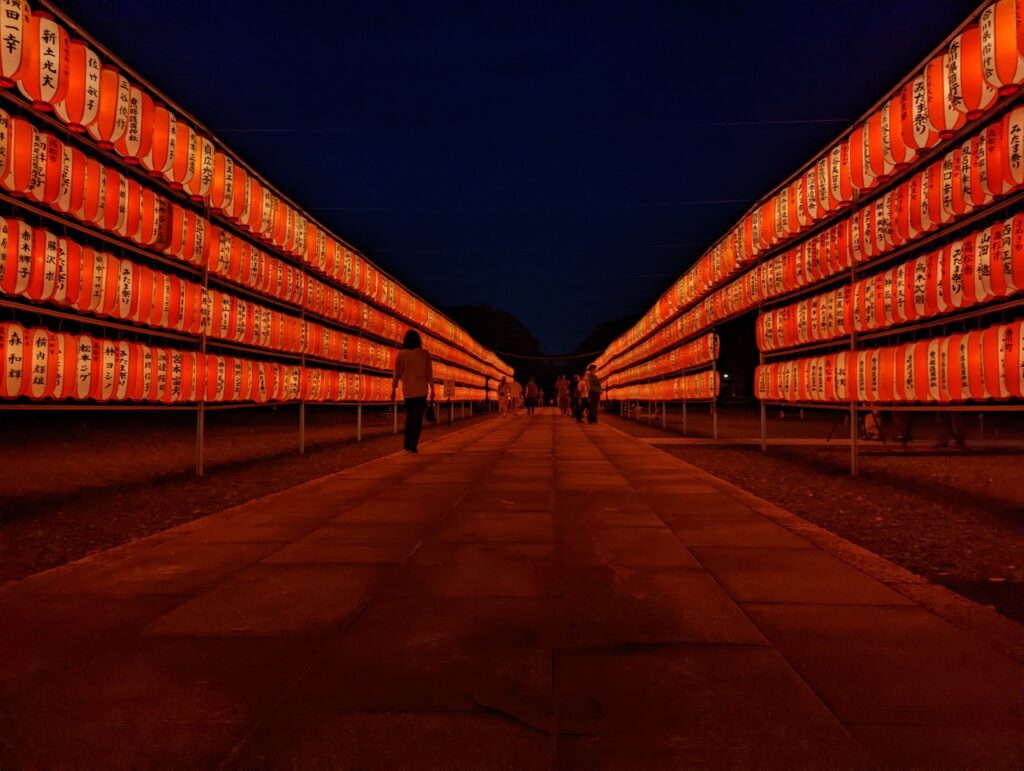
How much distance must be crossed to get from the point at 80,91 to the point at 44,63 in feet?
1.22

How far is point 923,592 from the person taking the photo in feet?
8.41

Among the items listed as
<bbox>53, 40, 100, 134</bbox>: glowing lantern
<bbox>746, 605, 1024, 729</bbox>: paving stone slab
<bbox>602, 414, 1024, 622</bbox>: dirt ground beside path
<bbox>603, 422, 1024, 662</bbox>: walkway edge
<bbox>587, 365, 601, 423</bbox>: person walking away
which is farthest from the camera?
<bbox>587, 365, 601, 423</bbox>: person walking away

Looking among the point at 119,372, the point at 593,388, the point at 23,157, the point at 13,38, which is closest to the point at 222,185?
the point at 119,372

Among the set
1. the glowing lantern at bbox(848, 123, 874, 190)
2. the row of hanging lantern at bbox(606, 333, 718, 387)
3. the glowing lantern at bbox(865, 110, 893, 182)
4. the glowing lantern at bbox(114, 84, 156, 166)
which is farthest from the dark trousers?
the row of hanging lantern at bbox(606, 333, 718, 387)

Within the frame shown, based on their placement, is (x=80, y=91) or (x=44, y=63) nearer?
(x=44, y=63)

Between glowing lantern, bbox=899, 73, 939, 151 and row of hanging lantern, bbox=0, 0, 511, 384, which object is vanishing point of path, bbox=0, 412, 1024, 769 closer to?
row of hanging lantern, bbox=0, 0, 511, 384

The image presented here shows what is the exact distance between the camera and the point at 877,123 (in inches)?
212

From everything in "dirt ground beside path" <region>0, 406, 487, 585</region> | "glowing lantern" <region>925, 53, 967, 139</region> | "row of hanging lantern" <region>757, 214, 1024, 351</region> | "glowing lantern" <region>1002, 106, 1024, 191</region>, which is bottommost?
"dirt ground beside path" <region>0, 406, 487, 585</region>

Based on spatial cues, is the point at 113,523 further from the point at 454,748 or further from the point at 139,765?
the point at 454,748

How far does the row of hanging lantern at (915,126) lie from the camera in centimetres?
387

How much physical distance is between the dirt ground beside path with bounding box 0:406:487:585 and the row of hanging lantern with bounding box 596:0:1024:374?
6.14 metres

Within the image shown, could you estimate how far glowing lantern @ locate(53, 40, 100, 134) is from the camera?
4.64m

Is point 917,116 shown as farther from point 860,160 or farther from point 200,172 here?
point 200,172

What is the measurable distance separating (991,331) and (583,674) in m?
4.25
